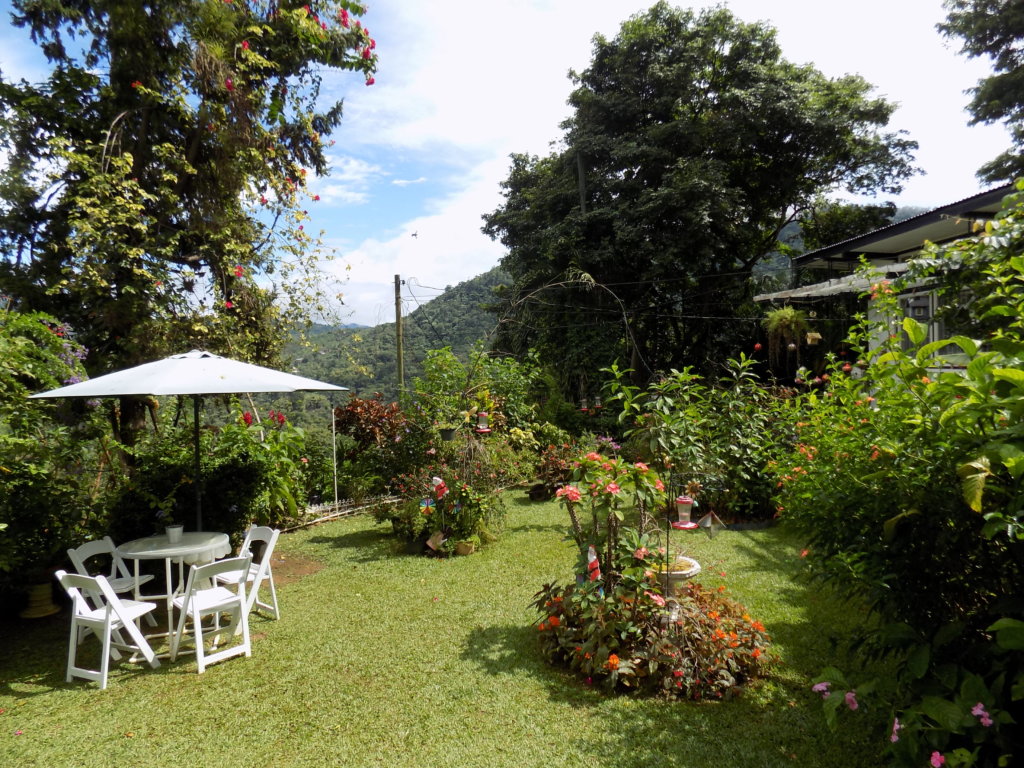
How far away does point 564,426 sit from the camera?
12547mm

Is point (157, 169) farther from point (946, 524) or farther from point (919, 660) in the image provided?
point (919, 660)

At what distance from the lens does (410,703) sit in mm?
3258

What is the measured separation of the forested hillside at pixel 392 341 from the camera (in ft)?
29.8

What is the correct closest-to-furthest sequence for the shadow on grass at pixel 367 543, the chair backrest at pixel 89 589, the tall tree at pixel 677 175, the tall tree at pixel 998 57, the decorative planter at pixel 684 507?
the chair backrest at pixel 89 589 → the decorative planter at pixel 684 507 → the shadow on grass at pixel 367 543 → the tall tree at pixel 998 57 → the tall tree at pixel 677 175

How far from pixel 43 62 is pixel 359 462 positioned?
6.61 metres

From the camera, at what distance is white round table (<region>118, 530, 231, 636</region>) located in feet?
13.5

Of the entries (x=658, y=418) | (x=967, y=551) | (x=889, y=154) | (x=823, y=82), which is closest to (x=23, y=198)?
(x=658, y=418)

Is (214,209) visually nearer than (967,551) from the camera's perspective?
No

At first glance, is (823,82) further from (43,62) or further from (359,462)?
(43,62)

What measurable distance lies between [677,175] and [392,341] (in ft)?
25.7

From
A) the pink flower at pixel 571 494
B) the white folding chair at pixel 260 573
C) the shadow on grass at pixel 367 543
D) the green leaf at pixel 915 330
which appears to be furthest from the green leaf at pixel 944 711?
the shadow on grass at pixel 367 543

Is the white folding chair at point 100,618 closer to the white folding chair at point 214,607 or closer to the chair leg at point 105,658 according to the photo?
the chair leg at point 105,658

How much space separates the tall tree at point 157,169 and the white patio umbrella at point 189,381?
109 inches

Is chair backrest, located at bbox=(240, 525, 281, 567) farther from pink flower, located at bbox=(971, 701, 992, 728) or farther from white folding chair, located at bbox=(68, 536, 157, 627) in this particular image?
pink flower, located at bbox=(971, 701, 992, 728)
